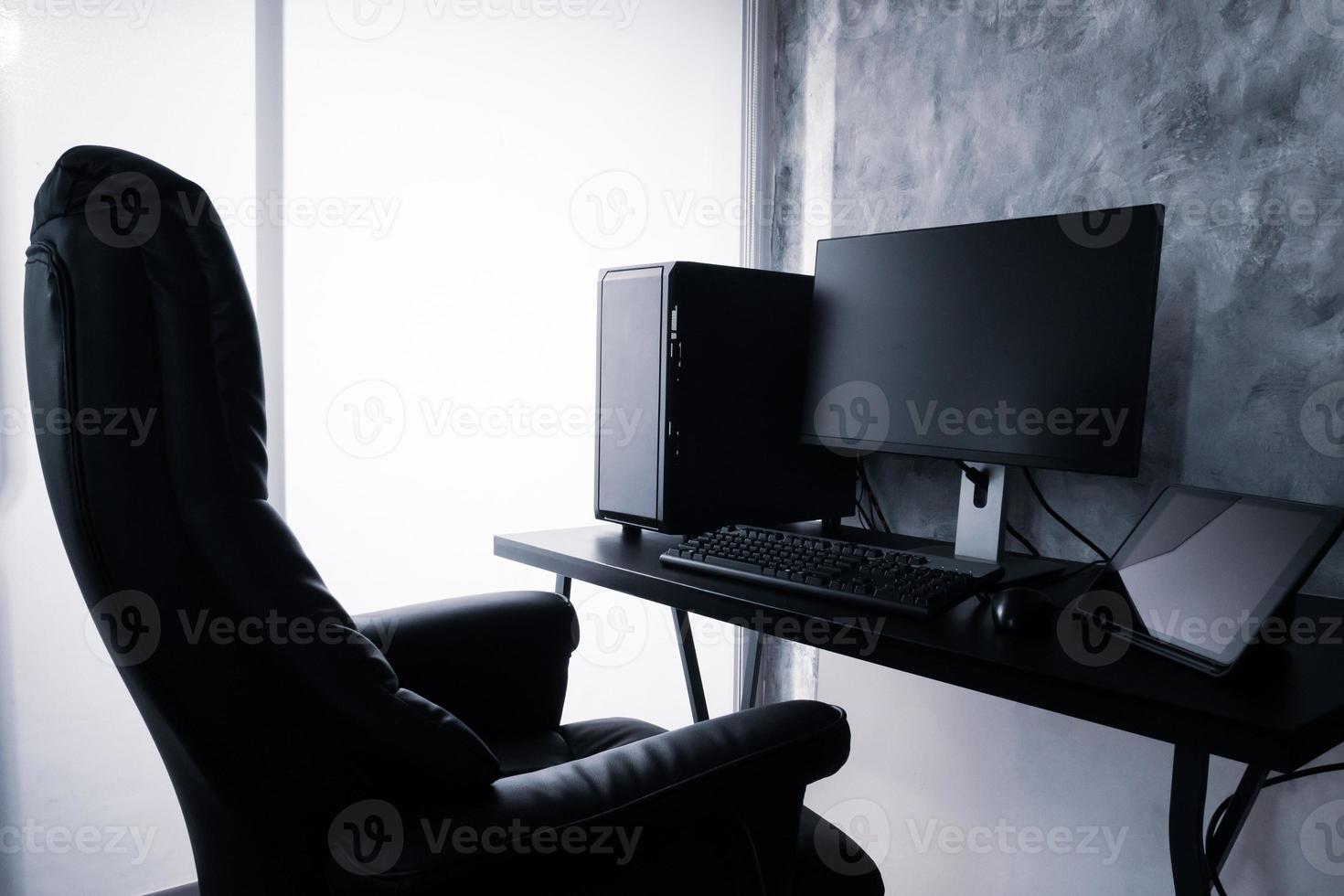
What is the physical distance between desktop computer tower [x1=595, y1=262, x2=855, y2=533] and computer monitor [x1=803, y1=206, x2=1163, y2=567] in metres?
0.06

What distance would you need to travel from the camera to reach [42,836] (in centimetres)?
157

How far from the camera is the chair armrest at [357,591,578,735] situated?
51.7 inches

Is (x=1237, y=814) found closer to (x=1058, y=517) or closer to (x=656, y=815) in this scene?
(x=1058, y=517)

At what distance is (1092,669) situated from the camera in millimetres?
924

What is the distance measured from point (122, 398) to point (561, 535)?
106 centimetres

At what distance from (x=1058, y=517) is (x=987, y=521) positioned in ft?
0.68

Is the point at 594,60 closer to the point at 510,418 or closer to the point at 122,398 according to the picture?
the point at 510,418

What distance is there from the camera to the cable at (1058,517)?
1495mm

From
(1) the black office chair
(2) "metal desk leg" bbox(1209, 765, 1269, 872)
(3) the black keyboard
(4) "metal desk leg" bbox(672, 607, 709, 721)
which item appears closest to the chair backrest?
(1) the black office chair

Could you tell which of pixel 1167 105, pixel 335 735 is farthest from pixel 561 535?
pixel 1167 105

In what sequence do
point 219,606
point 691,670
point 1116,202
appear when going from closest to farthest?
point 219,606, point 1116,202, point 691,670

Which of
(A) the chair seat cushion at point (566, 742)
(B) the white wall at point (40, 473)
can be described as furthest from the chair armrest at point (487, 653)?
(B) the white wall at point (40, 473)

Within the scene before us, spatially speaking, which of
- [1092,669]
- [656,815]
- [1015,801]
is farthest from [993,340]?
[656,815]

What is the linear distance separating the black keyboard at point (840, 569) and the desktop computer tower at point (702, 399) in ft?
0.61
